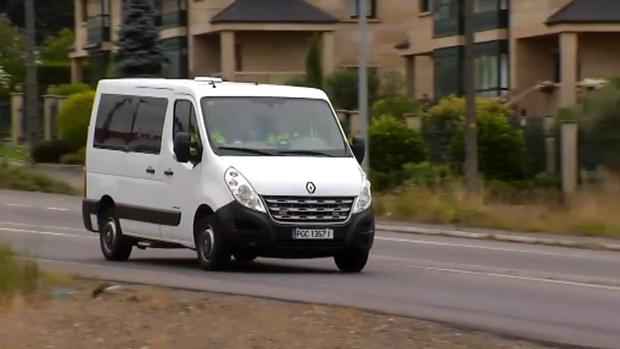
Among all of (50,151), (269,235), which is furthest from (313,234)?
(50,151)

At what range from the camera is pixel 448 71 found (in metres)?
55.0

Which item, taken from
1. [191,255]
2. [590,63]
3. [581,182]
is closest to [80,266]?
[191,255]

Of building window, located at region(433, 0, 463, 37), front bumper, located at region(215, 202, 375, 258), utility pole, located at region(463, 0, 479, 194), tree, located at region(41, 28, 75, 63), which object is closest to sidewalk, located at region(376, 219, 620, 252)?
utility pole, located at region(463, 0, 479, 194)

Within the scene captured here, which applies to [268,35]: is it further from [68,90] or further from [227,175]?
[227,175]

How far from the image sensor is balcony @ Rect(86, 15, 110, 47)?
70.4 metres

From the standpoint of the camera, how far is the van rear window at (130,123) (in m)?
19.3

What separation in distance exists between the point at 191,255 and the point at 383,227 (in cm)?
839

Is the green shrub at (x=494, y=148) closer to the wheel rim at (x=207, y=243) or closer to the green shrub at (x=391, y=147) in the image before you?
the green shrub at (x=391, y=147)

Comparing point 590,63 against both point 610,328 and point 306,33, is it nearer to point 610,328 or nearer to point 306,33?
point 306,33

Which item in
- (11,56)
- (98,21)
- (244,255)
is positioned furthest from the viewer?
(11,56)

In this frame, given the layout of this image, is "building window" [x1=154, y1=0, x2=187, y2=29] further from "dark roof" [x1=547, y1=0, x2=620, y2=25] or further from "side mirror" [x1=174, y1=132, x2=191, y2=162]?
"side mirror" [x1=174, y1=132, x2=191, y2=162]

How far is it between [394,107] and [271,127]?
1146 inches

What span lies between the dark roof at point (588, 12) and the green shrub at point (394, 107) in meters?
4.65

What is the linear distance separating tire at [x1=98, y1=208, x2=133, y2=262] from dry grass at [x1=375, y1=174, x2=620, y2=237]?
10.3m
